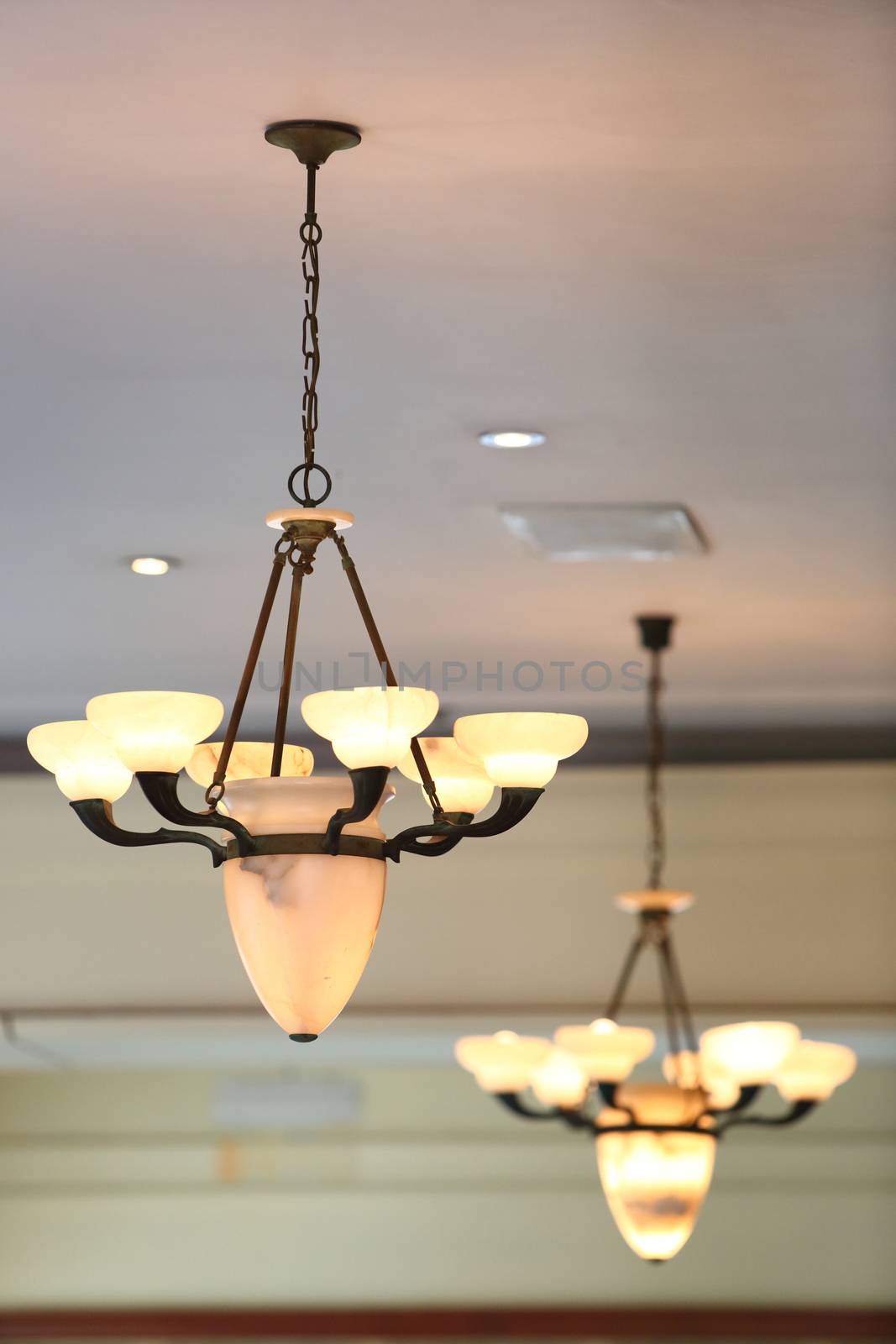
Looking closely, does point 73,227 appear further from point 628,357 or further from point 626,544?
point 626,544

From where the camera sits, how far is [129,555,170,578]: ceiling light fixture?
305cm

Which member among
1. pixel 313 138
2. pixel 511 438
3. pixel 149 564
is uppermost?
pixel 149 564

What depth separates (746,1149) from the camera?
5.28 meters

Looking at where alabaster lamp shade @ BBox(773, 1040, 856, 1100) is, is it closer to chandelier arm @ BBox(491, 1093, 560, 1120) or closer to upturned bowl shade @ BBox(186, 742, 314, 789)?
chandelier arm @ BBox(491, 1093, 560, 1120)

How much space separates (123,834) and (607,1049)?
1732 millimetres

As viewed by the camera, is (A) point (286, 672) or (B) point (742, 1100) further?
(B) point (742, 1100)

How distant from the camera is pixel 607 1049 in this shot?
3201mm

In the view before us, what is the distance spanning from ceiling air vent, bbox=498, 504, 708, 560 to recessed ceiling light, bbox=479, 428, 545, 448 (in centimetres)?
27

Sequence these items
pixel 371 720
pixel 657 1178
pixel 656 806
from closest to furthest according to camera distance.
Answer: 1. pixel 371 720
2. pixel 657 1178
3. pixel 656 806

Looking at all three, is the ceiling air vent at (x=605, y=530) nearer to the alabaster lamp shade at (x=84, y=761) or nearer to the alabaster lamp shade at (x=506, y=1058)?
the alabaster lamp shade at (x=506, y=1058)

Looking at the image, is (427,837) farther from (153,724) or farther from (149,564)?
(149,564)

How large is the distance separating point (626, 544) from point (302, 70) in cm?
144

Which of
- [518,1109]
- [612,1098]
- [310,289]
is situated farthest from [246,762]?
[518,1109]

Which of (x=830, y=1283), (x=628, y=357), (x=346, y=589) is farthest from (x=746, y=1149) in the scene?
(x=628, y=357)
